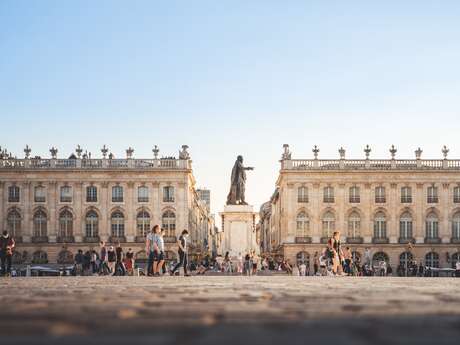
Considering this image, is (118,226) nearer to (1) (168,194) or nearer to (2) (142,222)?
(2) (142,222)

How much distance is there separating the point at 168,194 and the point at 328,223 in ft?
46.6

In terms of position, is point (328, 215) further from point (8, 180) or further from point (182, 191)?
point (8, 180)

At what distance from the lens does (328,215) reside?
7488 centimetres

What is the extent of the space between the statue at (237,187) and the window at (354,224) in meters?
31.9

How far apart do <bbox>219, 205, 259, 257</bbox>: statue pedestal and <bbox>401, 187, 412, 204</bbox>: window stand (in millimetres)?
34537

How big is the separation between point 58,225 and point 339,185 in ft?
80.8

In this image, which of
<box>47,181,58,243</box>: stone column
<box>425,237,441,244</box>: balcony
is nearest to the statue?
<box>47,181,58,243</box>: stone column

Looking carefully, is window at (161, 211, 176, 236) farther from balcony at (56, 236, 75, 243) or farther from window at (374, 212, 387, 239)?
window at (374, 212, 387, 239)

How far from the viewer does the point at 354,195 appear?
74.9 meters

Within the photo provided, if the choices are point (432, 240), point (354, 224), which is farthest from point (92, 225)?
point (432, 240)

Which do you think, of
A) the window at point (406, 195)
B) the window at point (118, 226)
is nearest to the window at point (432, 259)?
the window at point (406, 195)

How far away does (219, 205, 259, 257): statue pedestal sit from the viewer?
140 ft

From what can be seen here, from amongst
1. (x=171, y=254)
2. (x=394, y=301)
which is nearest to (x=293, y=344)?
(x=394, y=301)

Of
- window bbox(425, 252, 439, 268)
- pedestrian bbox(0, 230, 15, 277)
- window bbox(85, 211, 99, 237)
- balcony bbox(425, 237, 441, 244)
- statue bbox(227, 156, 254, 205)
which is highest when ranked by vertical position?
statue bbox(227, 156, 254, 205)
